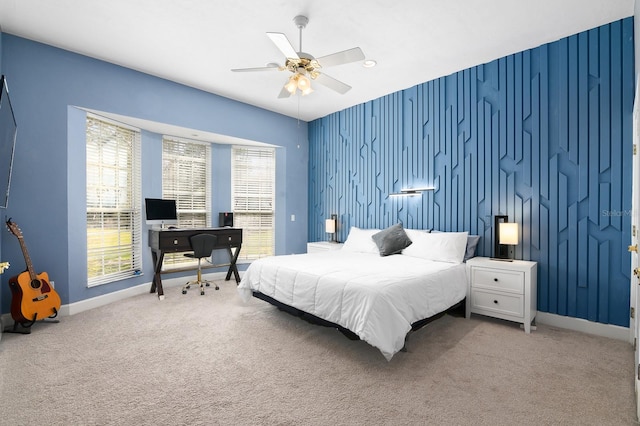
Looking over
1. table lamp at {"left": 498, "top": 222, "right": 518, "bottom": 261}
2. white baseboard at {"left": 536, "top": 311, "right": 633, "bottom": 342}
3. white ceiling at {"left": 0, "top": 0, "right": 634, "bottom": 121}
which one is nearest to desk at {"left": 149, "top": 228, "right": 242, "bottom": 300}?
white ceiling at {"left": 0, "top": 0, "right": 634, "bottom": 121}

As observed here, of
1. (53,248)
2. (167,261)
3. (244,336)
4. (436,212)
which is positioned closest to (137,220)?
(167,261)

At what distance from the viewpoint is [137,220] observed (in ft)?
15.2

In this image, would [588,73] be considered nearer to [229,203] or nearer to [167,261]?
[229,203]

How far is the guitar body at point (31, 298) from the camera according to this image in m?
3.00

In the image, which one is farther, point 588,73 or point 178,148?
point 178,148

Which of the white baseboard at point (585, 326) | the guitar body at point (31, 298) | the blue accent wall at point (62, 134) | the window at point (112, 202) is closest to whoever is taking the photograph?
the white baseboard at point (585, 326)

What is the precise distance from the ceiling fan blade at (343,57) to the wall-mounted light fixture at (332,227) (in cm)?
305

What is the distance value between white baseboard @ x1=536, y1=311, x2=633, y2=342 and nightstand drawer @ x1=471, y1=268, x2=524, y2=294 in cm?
56

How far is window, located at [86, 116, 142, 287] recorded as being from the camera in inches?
158

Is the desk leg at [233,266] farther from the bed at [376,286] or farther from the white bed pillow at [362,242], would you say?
the white bed pillow at [362,242]

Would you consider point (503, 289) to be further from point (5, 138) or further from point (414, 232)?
point (5, 138)

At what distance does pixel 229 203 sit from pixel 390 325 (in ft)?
13.3

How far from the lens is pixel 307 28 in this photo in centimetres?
309

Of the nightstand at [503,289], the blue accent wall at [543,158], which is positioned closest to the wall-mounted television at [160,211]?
the blue accent wall at [543,158]
